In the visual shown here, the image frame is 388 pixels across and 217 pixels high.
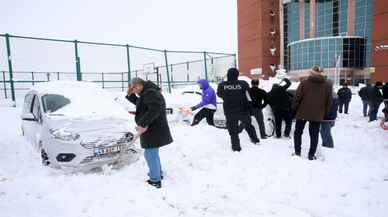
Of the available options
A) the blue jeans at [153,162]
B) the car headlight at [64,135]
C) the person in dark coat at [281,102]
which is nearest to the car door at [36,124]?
the car headlight at [64,135]

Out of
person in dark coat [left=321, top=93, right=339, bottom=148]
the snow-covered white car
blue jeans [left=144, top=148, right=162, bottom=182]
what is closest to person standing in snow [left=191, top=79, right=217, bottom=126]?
the snow-covered white car

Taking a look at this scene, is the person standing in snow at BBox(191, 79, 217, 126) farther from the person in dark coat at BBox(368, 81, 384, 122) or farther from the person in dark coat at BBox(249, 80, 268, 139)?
the person in dark coat at BBox(368, 81, 384, 122)

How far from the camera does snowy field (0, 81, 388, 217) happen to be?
380 centimetres

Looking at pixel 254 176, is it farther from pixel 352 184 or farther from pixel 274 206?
pixel 352 184

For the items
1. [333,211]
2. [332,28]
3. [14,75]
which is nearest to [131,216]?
[333,211]

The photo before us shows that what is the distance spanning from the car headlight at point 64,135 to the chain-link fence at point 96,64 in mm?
6026

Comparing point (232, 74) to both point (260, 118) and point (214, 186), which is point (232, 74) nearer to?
point (260, 118)

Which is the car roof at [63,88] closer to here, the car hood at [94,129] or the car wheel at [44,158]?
the car hood at [94,129]

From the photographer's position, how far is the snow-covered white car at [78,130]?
198 inches

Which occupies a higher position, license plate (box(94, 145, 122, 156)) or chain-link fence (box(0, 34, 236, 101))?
chain-link fence (box(0, 34, 236, 101))

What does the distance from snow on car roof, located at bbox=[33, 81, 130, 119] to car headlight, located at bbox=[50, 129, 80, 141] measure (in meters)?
0.43

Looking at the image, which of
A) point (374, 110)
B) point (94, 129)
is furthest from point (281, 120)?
point (374, 110)

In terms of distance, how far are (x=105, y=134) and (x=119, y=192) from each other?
1.36 m

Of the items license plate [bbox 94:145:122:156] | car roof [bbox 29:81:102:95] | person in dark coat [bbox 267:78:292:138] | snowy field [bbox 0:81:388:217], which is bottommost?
snowy field [bbox 0:81:388:217]
